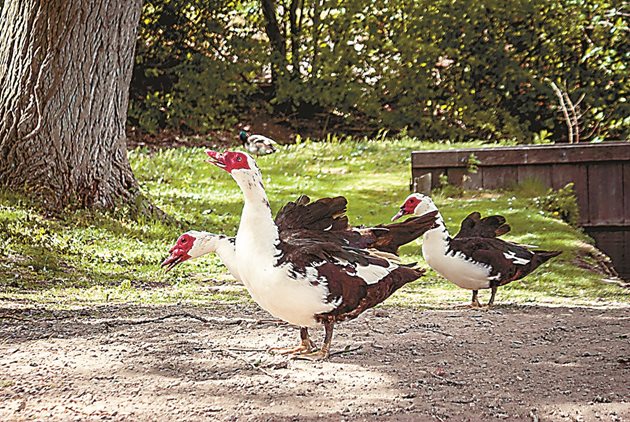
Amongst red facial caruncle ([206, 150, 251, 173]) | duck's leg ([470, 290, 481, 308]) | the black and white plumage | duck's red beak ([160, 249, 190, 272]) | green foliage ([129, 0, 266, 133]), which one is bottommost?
duck's leg ([470, 290, 481, 308])

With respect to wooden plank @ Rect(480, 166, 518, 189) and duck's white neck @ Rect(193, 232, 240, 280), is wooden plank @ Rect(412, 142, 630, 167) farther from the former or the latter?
duck's white neck @ Rect(193, 232, 240, 280)

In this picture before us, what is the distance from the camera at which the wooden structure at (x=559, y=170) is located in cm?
1285

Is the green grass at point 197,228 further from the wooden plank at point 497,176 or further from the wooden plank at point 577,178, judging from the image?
the wooden plank at point 577,178

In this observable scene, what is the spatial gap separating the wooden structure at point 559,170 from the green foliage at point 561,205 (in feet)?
0.79

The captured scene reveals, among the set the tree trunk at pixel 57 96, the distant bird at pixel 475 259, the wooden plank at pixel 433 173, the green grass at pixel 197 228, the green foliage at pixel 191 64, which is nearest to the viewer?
the distant bird at pixel 475 259

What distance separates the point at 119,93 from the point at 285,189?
4024 mm

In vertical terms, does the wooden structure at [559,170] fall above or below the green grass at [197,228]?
above

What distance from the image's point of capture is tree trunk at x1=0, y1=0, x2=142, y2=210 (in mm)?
9758

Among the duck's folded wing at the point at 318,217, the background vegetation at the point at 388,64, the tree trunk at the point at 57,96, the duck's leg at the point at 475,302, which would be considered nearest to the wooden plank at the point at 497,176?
the tree trunk at the point at 57,96

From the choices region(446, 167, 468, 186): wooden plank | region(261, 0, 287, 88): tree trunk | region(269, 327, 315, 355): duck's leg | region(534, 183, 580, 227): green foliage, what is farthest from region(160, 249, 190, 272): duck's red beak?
region(261, 0, 287, 88): tree trunk

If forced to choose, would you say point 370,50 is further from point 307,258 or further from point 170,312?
point 307,258

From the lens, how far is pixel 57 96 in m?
9.80

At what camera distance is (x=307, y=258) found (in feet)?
16.4

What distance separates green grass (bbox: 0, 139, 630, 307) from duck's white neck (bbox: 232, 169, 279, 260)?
241 centimetres
